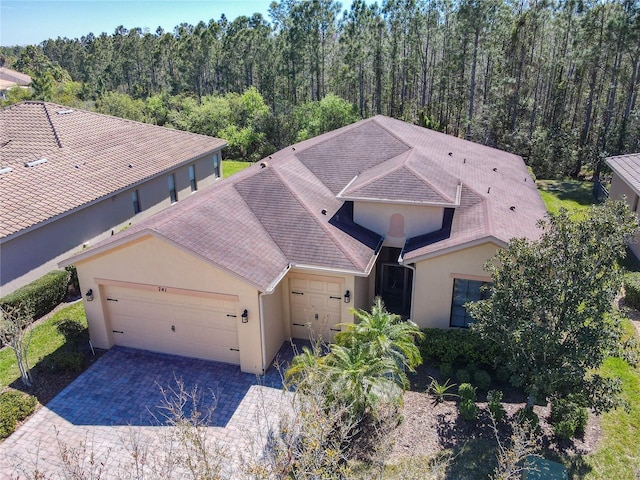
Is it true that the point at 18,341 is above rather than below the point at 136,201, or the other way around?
below

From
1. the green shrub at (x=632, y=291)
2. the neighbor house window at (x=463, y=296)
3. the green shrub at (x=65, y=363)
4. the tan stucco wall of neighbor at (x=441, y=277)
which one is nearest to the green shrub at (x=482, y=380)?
the neighbor house window at (x=463, y=296)

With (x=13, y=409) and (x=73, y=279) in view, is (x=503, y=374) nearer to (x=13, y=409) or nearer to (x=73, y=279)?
(x=13, y=409)

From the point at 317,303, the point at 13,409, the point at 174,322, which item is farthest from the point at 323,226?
the point at 13,409

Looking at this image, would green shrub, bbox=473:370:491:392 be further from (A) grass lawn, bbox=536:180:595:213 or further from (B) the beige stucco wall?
(A) grass lawn, bbox=536:180:595:213

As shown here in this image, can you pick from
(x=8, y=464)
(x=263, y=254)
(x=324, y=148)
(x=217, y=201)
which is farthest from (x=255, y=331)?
(x=324, y=148)

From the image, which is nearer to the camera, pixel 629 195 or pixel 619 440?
pixel 619 440

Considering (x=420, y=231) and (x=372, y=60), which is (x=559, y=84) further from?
(x=420, y=231)

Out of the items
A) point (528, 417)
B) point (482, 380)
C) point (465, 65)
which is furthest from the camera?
point (465, 65)
